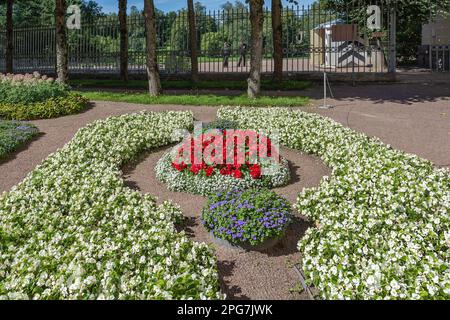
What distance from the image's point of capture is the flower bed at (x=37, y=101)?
44.6 ft

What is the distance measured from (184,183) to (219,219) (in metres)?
2.25

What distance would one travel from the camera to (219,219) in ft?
19.7

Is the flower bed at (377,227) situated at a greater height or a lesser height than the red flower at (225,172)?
lesser

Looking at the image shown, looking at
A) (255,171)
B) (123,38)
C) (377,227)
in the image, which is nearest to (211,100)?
(255,171)

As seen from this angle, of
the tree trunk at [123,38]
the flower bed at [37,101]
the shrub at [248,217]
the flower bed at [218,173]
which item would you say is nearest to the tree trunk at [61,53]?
the flower bed at [37,101]

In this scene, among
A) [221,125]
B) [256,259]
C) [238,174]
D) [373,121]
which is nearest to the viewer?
[256,259]

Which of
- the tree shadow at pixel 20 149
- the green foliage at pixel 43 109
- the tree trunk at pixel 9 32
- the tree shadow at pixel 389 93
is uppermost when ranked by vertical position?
the tree trunk at pixel 9 32

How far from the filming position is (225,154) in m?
8.29

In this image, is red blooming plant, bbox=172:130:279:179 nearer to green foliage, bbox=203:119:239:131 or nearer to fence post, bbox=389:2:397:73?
green foliage, bbox=203:119:239:131

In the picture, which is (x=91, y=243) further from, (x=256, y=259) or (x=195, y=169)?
(x=195, y=169)

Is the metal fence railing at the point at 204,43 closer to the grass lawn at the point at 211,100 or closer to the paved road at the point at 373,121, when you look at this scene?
the paved road at the point at 373,121

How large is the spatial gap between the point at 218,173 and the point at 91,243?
→ 3.25 m

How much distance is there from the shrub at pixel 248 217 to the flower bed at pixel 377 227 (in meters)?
0.48

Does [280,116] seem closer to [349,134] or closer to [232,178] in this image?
[349,134]
